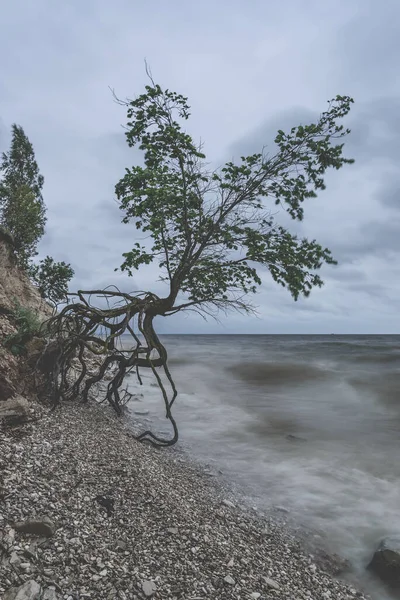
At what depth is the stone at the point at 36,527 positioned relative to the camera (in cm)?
484

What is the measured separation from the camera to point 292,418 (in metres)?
17.5

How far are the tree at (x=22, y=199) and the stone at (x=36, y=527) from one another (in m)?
14.5

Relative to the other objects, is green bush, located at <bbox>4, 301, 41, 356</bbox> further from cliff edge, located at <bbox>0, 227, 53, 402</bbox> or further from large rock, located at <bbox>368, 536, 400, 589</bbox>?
large rock, located at <bbox>368, 536, 400, 589</bbox>

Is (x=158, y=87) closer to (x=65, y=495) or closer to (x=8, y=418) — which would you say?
(x=8, y=418)

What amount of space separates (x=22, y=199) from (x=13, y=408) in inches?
898

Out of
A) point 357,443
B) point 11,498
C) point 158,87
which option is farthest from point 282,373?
point 11,498

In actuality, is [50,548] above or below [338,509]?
above

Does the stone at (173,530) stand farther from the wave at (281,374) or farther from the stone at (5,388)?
the wave at (281,374)

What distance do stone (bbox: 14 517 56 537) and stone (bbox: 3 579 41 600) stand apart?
673 mm

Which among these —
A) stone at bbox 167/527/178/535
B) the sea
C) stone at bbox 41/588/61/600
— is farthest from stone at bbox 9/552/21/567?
the sea

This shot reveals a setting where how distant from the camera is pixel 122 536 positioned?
5.27m

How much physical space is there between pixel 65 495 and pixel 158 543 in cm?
150

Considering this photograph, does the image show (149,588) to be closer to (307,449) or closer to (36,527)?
(36,527)

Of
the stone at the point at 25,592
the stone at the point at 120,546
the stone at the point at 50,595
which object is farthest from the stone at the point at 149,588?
the stone at the point at 25,592
